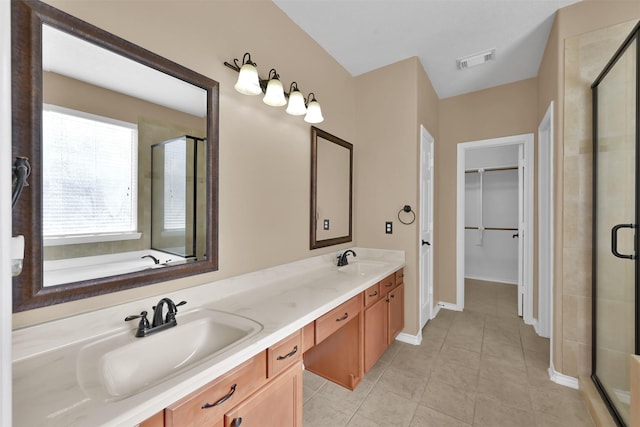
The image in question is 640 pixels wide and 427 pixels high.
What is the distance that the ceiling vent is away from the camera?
2.66 metres

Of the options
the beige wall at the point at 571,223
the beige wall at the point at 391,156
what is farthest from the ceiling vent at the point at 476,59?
the beige wall at the point at 571,223

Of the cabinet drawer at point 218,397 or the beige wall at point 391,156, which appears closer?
the cabinet drawer at point 218,397

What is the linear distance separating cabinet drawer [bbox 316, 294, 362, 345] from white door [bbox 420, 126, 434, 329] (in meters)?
1.30

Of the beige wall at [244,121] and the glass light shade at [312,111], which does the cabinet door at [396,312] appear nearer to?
the beige wall at [244,121]

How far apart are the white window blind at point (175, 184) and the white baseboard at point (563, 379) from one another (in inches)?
115

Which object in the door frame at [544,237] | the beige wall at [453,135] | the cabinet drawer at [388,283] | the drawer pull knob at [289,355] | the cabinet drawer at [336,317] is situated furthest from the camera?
the beige wall at [453,135]

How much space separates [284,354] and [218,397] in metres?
0.34

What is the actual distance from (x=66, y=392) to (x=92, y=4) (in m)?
1.39

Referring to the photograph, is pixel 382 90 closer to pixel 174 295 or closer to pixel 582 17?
pixel 582 17

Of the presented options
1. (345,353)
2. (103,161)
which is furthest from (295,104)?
(345,353)

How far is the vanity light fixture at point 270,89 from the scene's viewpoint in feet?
5.10

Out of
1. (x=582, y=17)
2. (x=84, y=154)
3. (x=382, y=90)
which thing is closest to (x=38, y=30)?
(x=84, y=154)

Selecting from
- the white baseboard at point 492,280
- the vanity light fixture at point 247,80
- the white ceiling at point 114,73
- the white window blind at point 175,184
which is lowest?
the white baseboard at point 492,280
